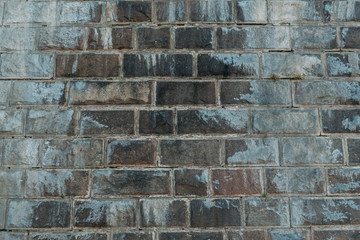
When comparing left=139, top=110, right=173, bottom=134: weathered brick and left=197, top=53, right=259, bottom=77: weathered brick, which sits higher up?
left=197, top=53, right=259, bottom=77: weathered brick

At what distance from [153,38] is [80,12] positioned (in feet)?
1.65

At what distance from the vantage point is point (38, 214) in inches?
75.1

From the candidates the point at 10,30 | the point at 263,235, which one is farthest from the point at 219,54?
the point at 10,30

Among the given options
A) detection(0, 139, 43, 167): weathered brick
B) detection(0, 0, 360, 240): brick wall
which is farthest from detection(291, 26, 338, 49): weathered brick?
detection(0, 139, 43, 167): weathered brick

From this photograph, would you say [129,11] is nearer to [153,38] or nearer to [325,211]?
[153,38]

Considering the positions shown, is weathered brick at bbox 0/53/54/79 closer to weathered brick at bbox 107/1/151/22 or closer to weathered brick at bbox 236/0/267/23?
weathered brick at bbox 107/1/151/22

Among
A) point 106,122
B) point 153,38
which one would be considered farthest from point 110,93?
point 153,38

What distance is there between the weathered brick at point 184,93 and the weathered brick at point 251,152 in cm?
30

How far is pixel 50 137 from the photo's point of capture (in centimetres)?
198

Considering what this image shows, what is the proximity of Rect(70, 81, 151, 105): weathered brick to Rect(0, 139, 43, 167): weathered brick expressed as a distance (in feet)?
1.14

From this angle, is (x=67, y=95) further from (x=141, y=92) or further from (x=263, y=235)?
(x=263, y=235)

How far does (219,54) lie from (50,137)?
1150 millimetres

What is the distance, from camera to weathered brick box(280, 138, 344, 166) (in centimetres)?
197

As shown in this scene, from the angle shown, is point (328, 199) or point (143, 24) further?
point (143, 24)
